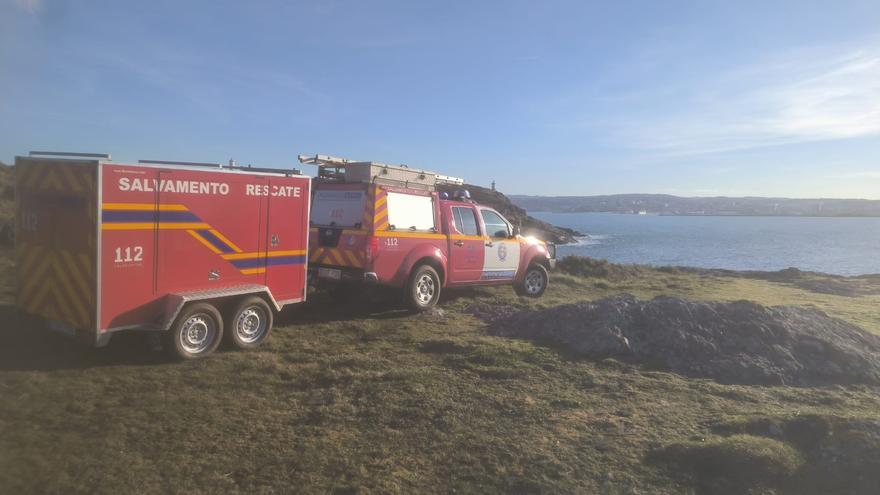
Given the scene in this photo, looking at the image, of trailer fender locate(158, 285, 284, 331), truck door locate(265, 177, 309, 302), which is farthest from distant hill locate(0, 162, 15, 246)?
trailer fender locate(158, 285, 284, 331)

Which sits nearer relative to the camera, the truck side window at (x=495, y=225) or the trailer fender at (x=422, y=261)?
the trailer fender at (x=422, y=261)

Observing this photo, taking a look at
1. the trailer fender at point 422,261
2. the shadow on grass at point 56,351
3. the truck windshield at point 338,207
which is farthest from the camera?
the trailer fender at point 422,261

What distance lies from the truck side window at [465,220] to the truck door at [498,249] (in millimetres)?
270

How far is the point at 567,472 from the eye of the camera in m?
3.97

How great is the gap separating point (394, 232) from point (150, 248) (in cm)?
417

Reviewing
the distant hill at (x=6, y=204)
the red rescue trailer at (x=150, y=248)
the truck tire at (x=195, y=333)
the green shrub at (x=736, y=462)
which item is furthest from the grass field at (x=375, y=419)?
the distant hill at (x=6, y=204)

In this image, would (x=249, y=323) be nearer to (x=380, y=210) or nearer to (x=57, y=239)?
(x=57, y=239)

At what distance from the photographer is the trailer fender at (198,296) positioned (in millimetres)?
6119

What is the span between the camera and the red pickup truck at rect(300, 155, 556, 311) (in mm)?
9156

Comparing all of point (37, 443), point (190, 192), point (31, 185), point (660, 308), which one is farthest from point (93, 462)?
point (660, 308)

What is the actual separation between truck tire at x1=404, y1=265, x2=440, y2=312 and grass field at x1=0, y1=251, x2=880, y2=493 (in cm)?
191

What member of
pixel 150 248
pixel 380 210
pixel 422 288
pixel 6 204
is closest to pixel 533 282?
pixel 422 288

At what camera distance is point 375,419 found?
4887 millimetres

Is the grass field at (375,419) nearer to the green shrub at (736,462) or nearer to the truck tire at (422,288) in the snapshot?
the green shrub at (736,462)
